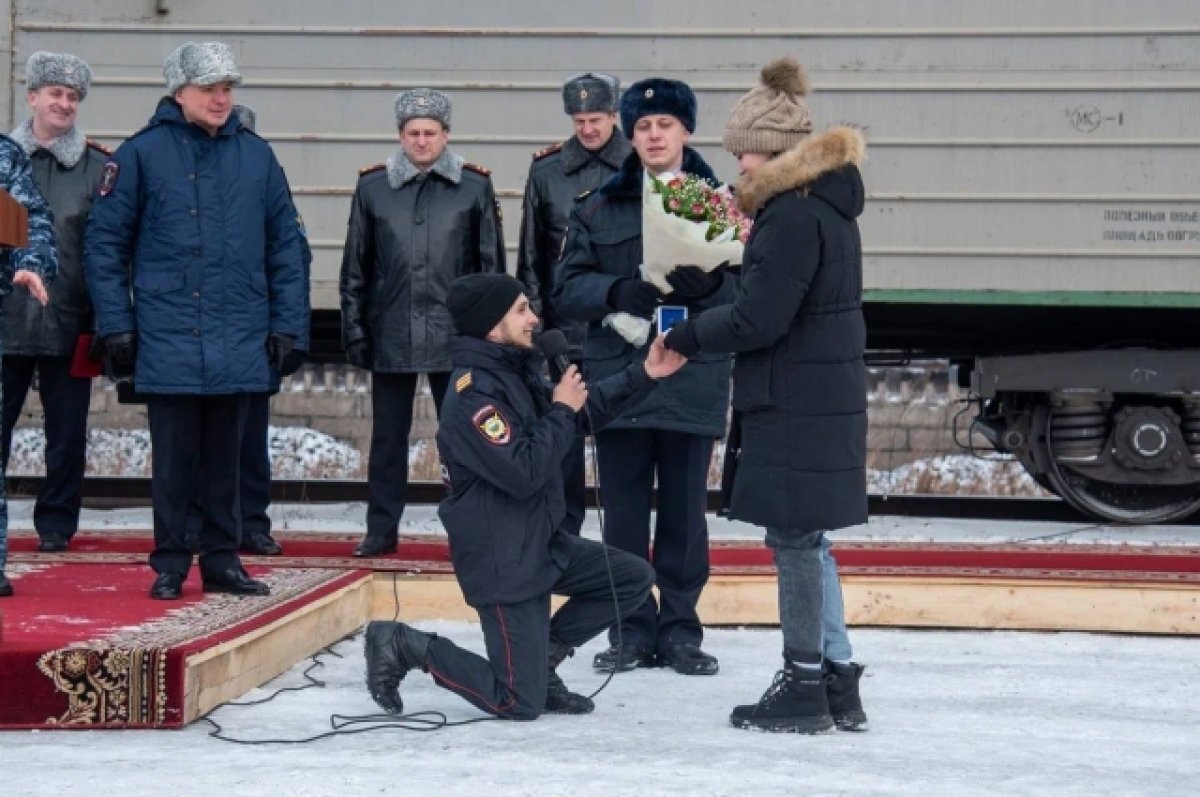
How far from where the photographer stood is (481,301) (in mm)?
4461

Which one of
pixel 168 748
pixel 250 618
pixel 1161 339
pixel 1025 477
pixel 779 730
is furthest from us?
pixel 1025 477

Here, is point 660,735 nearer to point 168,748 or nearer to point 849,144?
point 168,748

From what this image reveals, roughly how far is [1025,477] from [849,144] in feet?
21.4

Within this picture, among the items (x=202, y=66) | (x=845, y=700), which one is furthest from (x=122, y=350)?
(x=845, y=700)

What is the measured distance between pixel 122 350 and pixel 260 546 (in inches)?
52.8

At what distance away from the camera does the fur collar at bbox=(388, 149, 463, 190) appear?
645 cm

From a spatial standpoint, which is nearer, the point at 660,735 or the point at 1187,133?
the point at 660,735

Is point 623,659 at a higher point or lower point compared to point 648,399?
lower

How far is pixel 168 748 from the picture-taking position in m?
4.09

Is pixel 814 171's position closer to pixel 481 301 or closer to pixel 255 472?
pixel 481 301

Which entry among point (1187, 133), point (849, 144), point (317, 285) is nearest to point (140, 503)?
point (317, 285)

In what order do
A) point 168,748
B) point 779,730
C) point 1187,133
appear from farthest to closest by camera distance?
point 1187,133 → point 779,730 → point 168,748

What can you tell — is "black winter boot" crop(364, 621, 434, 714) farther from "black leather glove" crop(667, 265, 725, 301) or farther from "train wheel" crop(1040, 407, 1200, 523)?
"train wheel" crop(1040, 407, 1200, 523)

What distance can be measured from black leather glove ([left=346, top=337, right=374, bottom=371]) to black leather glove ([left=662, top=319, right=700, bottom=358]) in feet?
7.14
